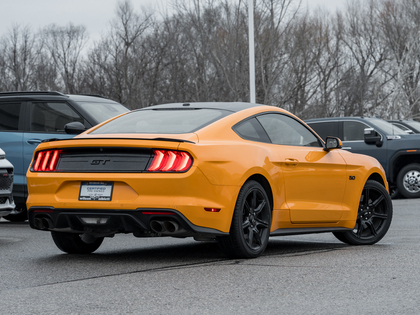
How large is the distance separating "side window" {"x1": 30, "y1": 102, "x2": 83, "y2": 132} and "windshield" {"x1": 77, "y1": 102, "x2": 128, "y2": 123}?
234 mm

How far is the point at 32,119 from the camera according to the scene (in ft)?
37.1

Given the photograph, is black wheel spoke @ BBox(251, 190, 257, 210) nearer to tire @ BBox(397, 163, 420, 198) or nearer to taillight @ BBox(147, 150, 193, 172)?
taillight @ BBox(147, 150, 193, 172)

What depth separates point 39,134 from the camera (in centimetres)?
1111

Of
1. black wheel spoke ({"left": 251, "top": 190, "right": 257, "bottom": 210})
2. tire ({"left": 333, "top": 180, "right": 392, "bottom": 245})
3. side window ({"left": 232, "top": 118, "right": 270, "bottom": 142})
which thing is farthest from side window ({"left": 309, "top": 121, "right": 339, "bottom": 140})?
black wheel spoke ({"left": 251, "top": 190, "right": 257, "bottom": 210})

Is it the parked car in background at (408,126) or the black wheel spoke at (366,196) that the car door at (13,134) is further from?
the parked car in background at (408,126)

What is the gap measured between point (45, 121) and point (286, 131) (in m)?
5.07

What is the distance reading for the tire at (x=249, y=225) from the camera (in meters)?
6.33

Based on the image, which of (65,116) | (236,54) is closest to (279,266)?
(65,116)

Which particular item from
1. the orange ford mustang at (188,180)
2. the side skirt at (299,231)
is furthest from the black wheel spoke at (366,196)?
the orange ford mustang at (188,180)

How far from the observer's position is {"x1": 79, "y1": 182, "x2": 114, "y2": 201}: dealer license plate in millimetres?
6141

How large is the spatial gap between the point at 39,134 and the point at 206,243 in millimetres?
4000

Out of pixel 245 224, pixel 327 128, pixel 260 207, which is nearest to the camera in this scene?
pixel 245 224

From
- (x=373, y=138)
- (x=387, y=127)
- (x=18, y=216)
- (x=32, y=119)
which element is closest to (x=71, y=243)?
(x=32, y=119)

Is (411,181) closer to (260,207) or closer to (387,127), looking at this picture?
(387,127)
